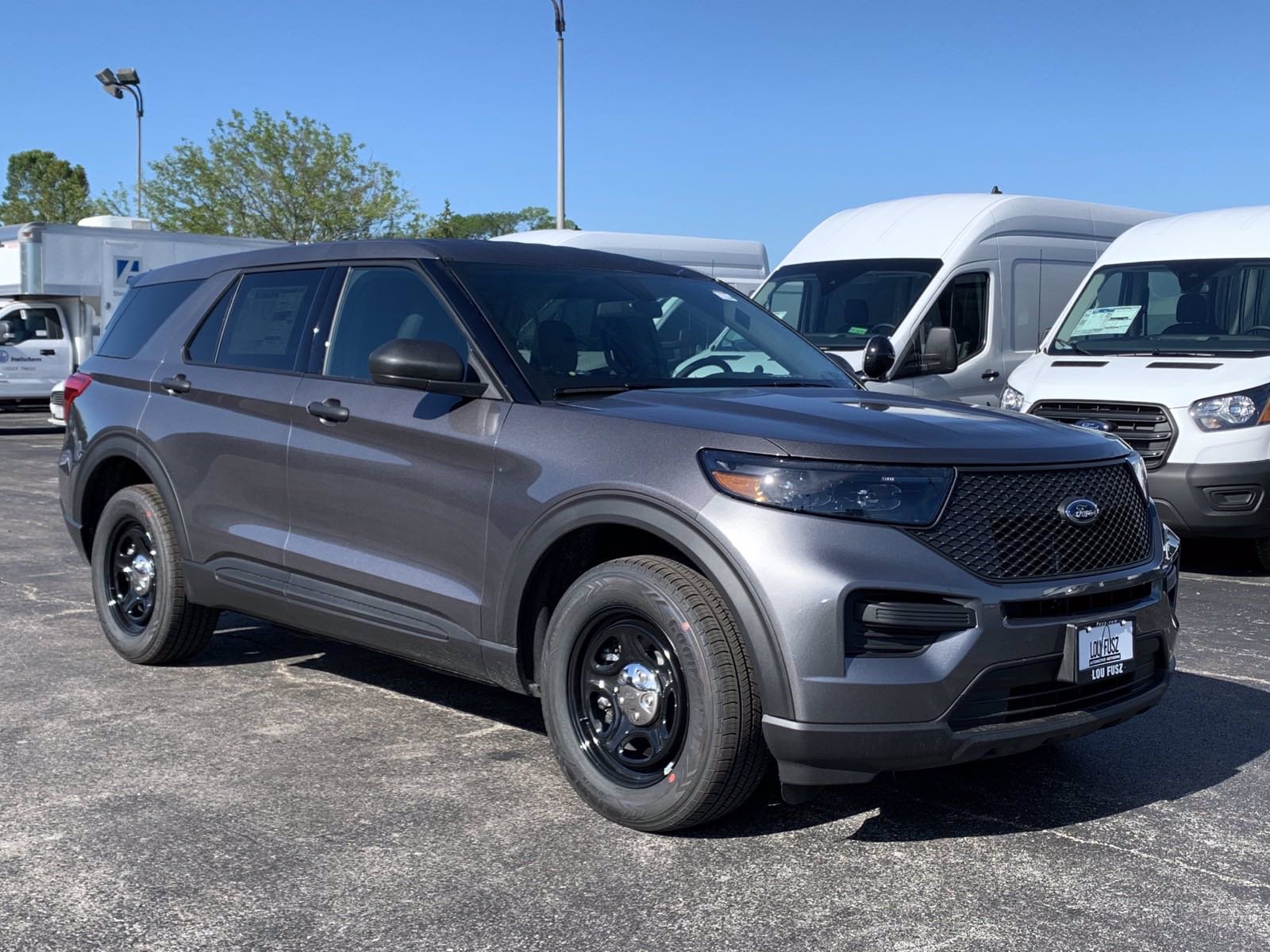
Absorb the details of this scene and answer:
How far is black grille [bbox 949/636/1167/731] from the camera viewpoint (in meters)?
3.82

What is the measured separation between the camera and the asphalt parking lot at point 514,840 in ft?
11.5

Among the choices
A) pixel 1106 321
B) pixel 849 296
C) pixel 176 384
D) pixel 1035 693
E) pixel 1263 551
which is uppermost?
pixel 849 296

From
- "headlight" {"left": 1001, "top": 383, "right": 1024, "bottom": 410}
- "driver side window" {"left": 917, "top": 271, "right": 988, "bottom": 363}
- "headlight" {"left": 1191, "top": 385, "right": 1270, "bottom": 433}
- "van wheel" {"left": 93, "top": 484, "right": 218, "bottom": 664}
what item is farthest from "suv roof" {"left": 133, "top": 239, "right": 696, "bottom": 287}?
"driver side window" {"left": 917, "top": 271, "right": 988, "bottom": 363}

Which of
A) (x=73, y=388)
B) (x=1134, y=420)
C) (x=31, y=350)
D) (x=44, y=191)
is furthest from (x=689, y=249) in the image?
(x=44, y=191)

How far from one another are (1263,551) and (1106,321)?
2.05 metres

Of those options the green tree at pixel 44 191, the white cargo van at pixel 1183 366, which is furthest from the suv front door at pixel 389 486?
the green tree at pixel 44 191

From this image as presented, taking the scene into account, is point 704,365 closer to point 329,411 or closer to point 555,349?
point 555,349

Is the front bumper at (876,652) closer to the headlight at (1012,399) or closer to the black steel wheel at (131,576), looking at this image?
the black steel wheel at (131,576)

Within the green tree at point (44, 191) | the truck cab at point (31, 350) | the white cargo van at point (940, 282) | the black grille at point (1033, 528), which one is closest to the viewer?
the black grille at point (1033, 528)

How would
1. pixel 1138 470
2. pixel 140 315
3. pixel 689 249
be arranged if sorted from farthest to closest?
pixel 689 249
pixel 140 315
pixel 1138 470

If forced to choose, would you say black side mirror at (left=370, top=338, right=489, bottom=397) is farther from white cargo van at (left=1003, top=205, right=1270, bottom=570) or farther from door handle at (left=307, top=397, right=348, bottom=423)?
white cargo van at (left=1003, top=205, right=1270, bottom=570)

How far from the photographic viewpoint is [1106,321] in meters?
10.4

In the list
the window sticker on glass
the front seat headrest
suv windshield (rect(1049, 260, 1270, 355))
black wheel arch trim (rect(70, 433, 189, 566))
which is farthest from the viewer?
the window sticker on glass

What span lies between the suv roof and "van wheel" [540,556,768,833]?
1.50m
